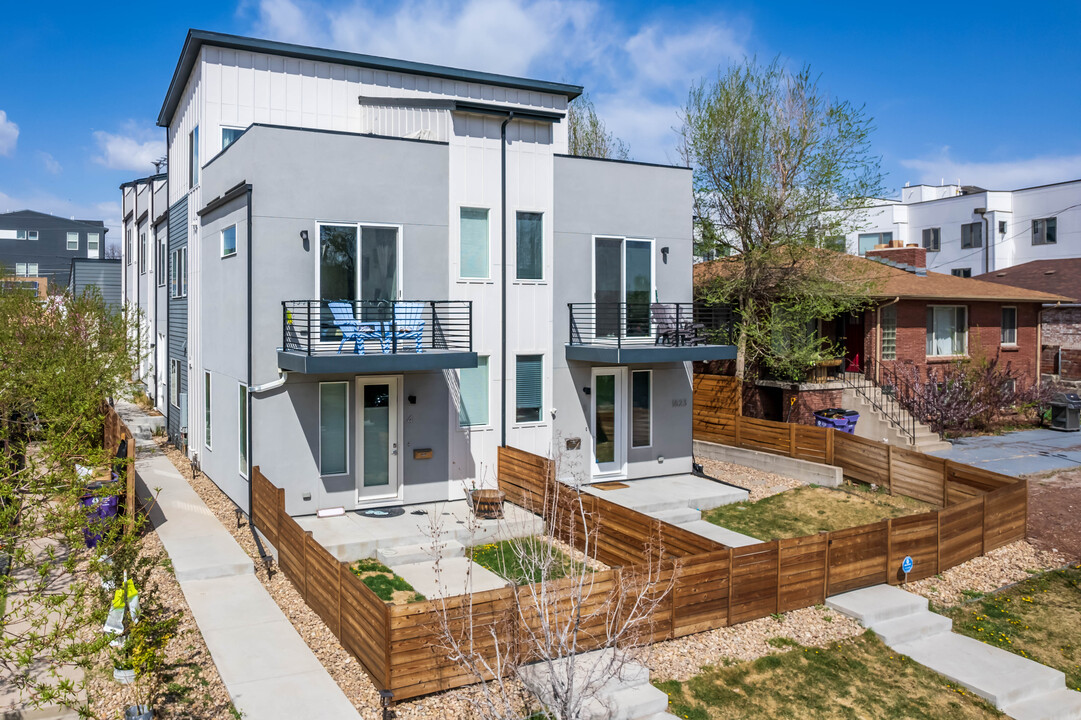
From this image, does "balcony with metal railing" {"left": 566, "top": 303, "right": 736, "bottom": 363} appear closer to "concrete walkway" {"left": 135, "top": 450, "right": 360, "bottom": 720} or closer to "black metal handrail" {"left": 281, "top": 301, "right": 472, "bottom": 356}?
"black metal handrail" {"left": 281, "top": 301, "right": 472, "bottom": 356}

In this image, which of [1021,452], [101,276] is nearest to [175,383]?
[101,276]

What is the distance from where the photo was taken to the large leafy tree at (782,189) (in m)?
20.6

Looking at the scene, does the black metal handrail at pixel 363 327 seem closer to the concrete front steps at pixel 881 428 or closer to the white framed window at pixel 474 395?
the white framed window at pixel 474 395

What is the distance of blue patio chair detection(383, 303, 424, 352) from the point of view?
13.3 m

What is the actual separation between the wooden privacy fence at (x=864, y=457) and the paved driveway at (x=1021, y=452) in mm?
3362

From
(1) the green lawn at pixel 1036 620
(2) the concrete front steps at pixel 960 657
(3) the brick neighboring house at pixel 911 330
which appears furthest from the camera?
(3) the brick neighboring house at pixel 911 330

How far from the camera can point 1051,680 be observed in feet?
29.6

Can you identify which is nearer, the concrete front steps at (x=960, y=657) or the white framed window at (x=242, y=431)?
the concrete front steps at (x=960, y=657)

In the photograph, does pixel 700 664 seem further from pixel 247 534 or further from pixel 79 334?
pixel 79 334

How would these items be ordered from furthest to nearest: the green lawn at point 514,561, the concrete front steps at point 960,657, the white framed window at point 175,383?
the white framed window at point 175,383 < the green lawn at point 514,561 < the concrete front steps at point 960,657

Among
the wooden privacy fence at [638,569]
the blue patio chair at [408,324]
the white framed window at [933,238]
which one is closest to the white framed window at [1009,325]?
the wooden privacy fence at [638,569]

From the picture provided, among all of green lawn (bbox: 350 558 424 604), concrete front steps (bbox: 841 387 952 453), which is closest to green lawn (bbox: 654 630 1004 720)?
green lawn (bbox: 350 558 424 604)

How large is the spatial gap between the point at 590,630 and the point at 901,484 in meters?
10.3

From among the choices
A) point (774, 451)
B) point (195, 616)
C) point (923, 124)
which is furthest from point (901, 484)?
point (923, 124)
